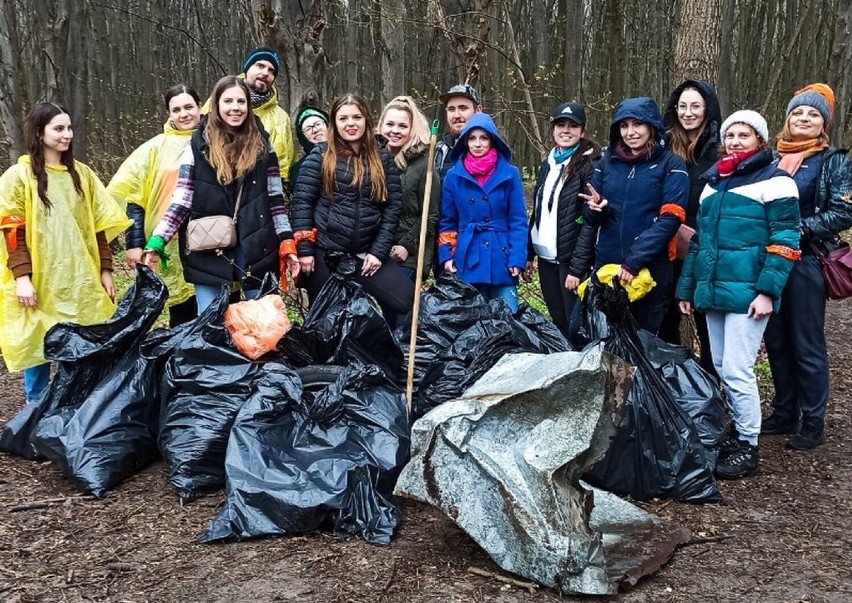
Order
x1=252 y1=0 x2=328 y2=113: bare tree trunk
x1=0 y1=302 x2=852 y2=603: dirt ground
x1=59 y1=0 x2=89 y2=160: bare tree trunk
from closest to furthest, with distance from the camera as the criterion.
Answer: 1. x1=0 y1=302 x2=852 y2=603: dirt ground
2. x1=252 y1=0 x2=328 y2=113: bare tree trunk
3. x1=59 y1=0 x2=89 y2=160: bare tree trunk

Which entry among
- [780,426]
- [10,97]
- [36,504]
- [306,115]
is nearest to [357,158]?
[306,115]

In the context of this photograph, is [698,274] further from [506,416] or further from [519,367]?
[506,416]

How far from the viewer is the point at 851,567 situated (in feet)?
9.68

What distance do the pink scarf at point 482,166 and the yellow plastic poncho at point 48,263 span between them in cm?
213

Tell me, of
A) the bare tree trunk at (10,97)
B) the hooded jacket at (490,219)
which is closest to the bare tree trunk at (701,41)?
the hooded jacket at (490,219)

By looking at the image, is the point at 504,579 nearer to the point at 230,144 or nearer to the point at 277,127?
the point at 230,144

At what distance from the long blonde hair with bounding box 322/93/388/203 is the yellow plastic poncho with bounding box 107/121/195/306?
0.96 metres

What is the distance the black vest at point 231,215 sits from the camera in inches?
167

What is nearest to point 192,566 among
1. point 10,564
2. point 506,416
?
point 10,564

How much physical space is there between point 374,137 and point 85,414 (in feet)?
6.70

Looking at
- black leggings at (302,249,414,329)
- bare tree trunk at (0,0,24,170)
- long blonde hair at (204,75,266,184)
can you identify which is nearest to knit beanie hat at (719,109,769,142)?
black leggings at (302,249,414,329)

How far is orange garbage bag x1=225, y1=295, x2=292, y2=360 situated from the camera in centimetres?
371

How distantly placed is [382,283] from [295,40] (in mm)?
2320

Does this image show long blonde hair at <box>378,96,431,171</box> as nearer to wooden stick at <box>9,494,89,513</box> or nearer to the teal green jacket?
the teal green jacket
